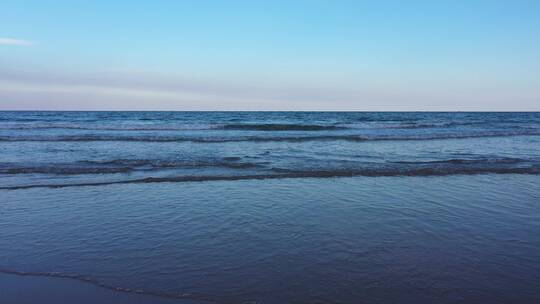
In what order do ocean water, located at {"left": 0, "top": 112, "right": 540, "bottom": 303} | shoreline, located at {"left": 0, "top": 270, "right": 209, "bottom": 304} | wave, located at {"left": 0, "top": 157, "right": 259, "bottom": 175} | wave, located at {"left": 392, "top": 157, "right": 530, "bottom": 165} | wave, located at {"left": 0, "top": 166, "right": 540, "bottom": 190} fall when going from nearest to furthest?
shoreline, located at {"left": 0, "top": 270, "right": 209, "bottom": 304}, ocean water, located at {"left": 0, "top": 112, "right": 540, "bottom": 303}, wave, located at {"left": 0, "top": 166, "right": 540, "bottom": 190}, wave, located at {"left": 0, "top": 157, "right": 259, "bottom": 175}, wave, located at {"left": 392, "top": 157, "right": 530, "bottom": 165}

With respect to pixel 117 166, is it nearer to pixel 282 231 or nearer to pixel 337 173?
pixel 337 173

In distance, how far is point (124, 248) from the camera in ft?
18.0

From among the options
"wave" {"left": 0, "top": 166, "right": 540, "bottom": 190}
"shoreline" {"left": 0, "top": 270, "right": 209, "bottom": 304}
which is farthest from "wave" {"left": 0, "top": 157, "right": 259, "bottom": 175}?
"shoreline" {"left": 0, "top": 270, "right": 209, "bottom": 304}

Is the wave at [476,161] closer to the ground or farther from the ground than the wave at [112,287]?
farther from the ground

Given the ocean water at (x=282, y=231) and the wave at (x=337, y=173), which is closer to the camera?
the ocean water at (x=282, y=231)

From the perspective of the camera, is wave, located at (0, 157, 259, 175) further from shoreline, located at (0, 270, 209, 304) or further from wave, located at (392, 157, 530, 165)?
shoreline, located at (0, 270, 209, 304)

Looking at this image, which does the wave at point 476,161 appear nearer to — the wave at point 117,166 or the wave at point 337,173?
the wave at point 337,173

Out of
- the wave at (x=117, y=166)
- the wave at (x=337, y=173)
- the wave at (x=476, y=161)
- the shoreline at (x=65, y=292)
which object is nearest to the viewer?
the shoreline at (x=65, y=292)

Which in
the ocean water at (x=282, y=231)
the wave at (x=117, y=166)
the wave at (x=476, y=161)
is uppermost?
the wave at (x=476, y=161)

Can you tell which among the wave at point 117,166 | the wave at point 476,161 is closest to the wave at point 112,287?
the wave at point 117,166

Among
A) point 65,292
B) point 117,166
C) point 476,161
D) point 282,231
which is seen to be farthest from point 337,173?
point 65,292

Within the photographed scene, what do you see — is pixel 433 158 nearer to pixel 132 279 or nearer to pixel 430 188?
pixel 430 188

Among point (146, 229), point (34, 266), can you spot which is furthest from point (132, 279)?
point (146, 229)

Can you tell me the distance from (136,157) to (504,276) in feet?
44.6
